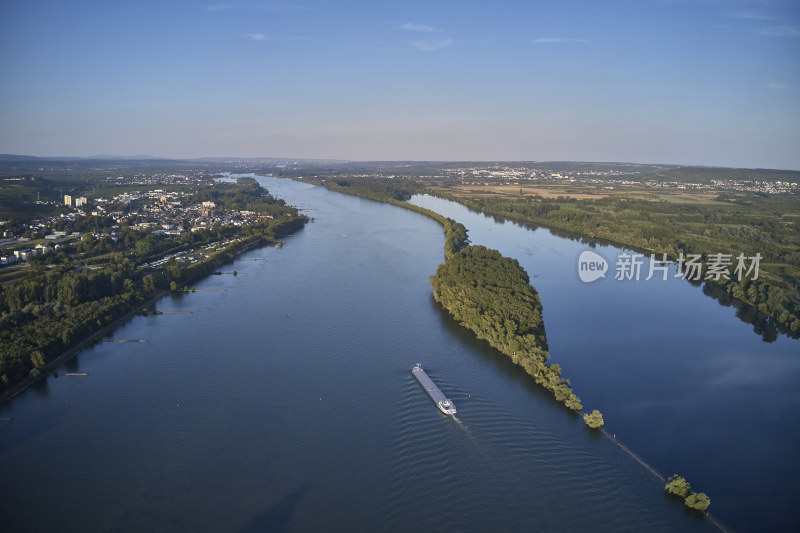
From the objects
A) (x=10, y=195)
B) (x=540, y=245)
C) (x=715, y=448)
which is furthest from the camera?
(x=10, y=195)

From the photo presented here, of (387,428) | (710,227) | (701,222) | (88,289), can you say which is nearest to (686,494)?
(387,428)

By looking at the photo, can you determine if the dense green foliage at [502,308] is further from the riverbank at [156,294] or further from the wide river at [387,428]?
the riverbank at [156,294]

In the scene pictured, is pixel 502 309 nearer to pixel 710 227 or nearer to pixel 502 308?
pixel 502 308

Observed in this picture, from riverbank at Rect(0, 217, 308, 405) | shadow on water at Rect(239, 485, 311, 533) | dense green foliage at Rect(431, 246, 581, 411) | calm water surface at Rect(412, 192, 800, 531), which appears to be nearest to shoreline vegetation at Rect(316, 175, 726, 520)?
dense green foliage at Rect(431, 246, 581, 411)

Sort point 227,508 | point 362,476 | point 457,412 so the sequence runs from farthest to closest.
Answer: point 457,412 → point 362,476 → point 227,508

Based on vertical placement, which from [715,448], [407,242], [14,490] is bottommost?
[14,490]

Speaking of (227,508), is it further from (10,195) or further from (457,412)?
(10,195)

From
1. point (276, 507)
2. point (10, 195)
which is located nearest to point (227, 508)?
point (276, 507)
